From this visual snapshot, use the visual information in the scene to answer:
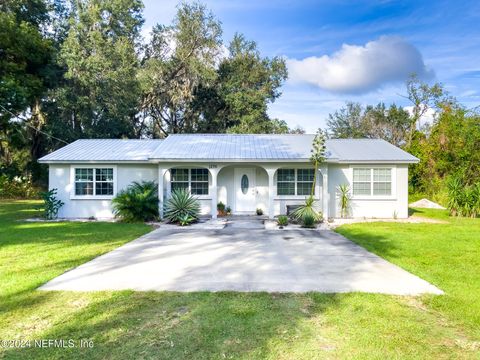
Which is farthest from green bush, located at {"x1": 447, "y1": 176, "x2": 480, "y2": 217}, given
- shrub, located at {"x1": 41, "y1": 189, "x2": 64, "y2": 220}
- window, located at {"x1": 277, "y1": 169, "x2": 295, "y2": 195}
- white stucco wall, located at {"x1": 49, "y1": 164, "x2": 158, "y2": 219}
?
shrub, located at {"x1": 41, "y1": 189, "x2": 64, "y2": 220}

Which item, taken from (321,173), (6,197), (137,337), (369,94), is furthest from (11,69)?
(369,94)

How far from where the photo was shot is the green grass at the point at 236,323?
325cm

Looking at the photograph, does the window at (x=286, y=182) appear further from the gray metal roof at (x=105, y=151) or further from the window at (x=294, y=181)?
the gray metal roof at (x=105, y=151)

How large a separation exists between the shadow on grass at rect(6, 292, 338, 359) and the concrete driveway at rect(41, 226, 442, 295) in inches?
19.9

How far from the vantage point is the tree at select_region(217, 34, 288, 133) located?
26.3 meters

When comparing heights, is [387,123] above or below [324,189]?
above

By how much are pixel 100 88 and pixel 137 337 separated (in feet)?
75.5

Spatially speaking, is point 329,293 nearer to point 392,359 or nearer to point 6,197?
point 392,359

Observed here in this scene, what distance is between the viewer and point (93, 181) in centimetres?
1466

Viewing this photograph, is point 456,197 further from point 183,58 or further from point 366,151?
point 183,58

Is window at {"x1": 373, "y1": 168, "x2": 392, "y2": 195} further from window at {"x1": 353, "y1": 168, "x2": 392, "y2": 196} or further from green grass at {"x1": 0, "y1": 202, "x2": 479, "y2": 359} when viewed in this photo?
green grass at {"x1": 0, "y1": 202, "x2": 479, "y2": 359}

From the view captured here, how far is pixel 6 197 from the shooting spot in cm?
2450

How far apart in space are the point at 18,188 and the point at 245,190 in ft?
64.6

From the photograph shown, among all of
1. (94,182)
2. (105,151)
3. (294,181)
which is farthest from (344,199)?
(105,151)
